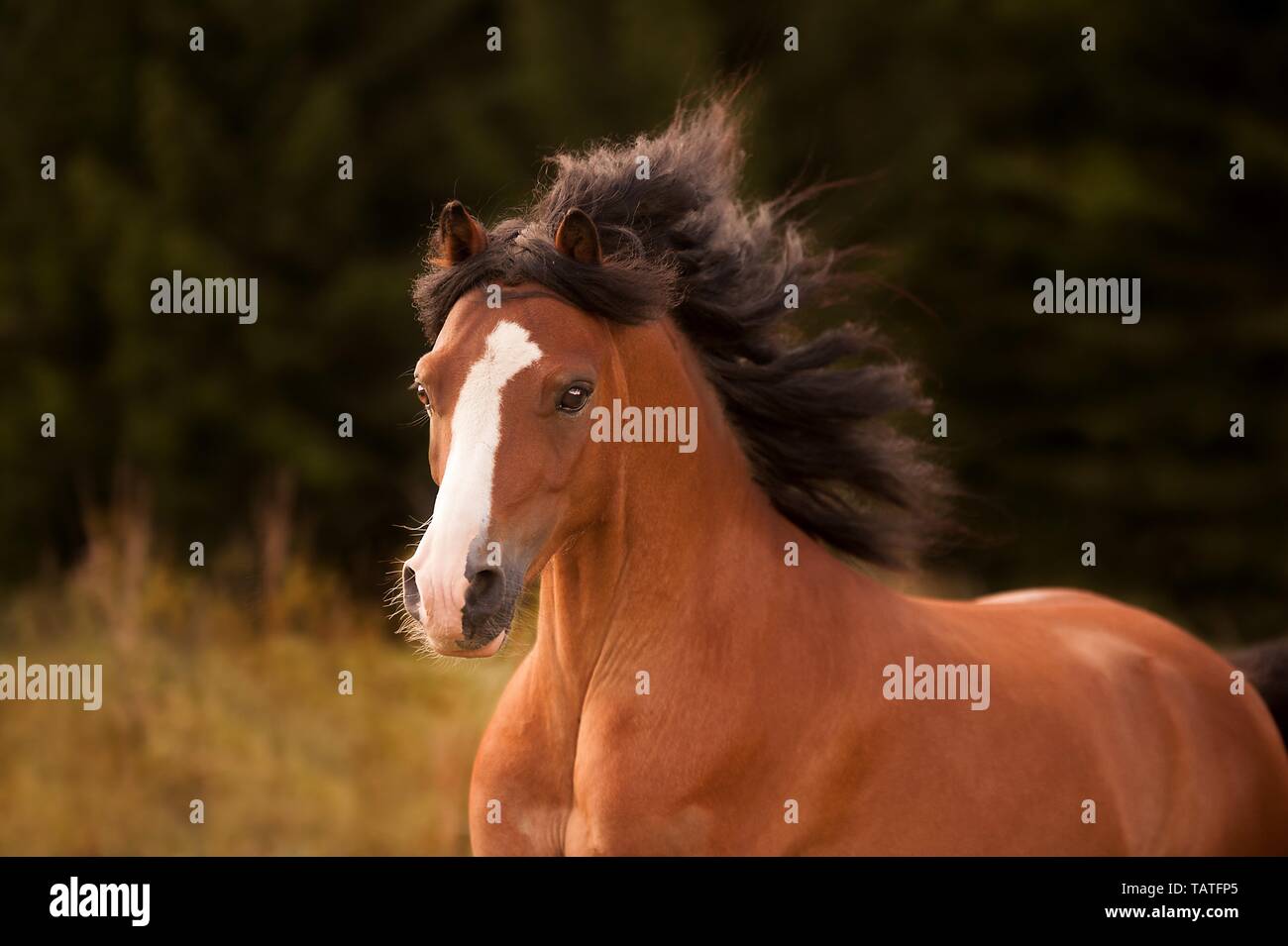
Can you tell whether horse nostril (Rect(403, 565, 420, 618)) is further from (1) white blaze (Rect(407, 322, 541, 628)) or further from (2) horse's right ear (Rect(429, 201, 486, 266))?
(2) horse's right ear (Rect(429, 201, 486, 266))

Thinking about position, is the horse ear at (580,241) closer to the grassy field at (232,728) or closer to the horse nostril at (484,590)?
the horse nostril at (484,590)

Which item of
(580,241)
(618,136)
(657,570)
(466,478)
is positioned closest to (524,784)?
(657,570)

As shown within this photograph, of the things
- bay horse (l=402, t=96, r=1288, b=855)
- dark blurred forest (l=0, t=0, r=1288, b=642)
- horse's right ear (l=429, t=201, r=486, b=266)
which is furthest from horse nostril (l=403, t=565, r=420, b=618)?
dark blurred forest (l=0, t=0, r=1288, b=642)

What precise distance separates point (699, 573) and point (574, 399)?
24.1 inches

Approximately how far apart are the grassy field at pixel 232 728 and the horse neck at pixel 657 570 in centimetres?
412

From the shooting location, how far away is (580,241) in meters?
3.61

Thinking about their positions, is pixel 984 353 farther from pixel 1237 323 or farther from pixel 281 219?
pixel 281 219

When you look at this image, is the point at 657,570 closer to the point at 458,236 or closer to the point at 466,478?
the point at 466,478

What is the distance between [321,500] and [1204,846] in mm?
11535

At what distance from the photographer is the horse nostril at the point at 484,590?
3.16 metres

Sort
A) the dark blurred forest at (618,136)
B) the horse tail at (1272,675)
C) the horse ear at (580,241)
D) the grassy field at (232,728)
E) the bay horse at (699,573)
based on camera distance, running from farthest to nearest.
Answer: the dark blurred forest at (618,136) → the grassy field at (232,728) → the horse tail at (1272,675) → the horse ear at (580,241) → the bay horse at (699,573)

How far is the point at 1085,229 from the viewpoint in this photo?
1428 cm

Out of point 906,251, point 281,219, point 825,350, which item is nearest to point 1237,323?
point 906,251

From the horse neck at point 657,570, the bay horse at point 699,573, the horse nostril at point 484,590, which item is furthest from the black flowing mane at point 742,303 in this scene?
the horse nostril at point 484,590
